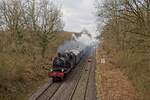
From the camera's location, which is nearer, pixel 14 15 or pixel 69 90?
pixel 69 90

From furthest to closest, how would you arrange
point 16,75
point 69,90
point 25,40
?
point 25,40 < point 16,75 < point 69,90

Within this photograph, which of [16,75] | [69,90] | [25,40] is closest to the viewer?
[69,90]

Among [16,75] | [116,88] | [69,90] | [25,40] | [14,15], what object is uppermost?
[14,15]

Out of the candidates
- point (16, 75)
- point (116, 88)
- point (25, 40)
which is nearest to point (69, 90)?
point (116, 88)

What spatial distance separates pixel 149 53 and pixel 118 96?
4192 millimetres

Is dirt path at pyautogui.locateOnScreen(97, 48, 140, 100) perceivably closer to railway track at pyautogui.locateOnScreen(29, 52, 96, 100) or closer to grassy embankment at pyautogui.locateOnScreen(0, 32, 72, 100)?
railway track at pyautogui.locateOnScreen(29, 52, 96, 100)

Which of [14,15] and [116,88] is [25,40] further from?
[116,88]

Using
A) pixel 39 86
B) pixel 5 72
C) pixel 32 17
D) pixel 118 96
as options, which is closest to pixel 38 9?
pixel 32 17

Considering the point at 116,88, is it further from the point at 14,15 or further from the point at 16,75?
the point at 14,15

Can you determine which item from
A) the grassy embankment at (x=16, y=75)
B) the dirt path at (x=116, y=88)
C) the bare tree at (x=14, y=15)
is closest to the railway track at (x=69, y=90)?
the dirt path at (x=116, y=88)

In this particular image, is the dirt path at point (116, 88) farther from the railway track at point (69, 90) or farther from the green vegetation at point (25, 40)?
the green vegetation at point (25, 40)

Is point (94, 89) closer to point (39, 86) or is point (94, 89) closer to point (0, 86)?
point (39, 86)

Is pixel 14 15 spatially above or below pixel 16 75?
above

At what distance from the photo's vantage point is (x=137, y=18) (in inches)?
787
